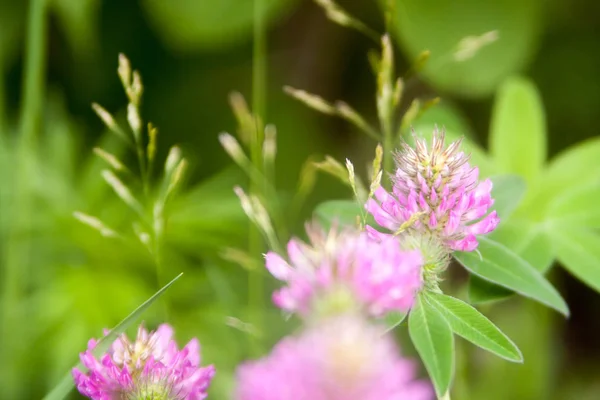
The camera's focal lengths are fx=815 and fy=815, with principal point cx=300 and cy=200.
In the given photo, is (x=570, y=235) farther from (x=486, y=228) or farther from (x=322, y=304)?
(x=322, y=304)

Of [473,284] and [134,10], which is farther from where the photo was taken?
[134,10]

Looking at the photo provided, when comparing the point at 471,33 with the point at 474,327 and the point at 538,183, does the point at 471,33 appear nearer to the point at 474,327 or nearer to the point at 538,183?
the point at 538,183

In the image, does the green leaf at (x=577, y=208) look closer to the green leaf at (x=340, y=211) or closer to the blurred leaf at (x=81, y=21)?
the green leaf at (x=340, y=211)

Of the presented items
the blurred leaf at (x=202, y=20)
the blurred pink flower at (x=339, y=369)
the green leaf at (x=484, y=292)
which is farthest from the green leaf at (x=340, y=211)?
the blurred leaf at (x=202, y=20)

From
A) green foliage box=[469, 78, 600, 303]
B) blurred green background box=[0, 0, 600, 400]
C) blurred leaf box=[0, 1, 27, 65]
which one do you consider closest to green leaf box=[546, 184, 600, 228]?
green foliage box=[469, 78, 600, 303]

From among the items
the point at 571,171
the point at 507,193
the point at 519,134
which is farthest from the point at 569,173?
the point at 507,193

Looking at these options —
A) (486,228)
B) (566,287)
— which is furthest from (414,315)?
(566,287)
